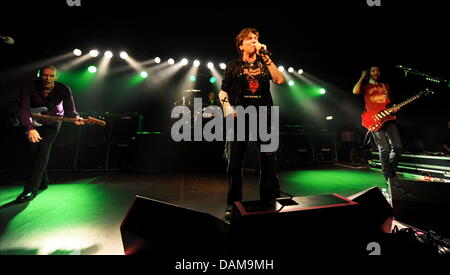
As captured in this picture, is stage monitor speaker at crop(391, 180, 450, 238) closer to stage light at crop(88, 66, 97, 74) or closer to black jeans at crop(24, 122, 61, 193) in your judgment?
black jeans at crop(24, 122, 61, 193)

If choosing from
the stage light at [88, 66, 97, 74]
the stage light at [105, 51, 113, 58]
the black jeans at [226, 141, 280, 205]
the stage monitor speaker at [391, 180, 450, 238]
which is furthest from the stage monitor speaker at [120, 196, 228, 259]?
the stage light at [88, 66, 97, 74]

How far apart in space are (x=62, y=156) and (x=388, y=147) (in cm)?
686

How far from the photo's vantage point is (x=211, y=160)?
4.24m

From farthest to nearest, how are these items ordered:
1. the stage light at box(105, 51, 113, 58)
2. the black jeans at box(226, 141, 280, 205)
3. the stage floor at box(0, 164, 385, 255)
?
1. the stage light at box(105, 51, 113, 58)
2. the black jeans at box(226, 141, 280, 205)
3. the stage floor at box(0, 164, 385, 255)

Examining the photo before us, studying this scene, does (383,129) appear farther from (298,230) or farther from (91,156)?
(91,156)

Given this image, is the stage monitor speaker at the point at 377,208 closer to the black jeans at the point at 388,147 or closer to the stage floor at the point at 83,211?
the stage floor at the point at 83,211

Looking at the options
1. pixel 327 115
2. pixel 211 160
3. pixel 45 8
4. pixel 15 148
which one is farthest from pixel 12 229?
pixel 327 115

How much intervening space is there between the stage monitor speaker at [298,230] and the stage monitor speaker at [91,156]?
5.10 m

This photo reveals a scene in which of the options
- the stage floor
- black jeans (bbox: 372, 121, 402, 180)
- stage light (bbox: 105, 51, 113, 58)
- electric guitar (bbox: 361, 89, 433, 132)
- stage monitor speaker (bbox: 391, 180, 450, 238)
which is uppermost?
stage light (bbox: 105, 51, 113, 58)

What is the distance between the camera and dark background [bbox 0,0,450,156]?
333 cm

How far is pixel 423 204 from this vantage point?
128 cm

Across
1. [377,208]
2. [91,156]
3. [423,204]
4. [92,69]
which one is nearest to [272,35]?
[423,204]

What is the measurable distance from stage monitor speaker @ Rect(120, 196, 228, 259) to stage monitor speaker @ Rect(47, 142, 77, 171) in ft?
16.6

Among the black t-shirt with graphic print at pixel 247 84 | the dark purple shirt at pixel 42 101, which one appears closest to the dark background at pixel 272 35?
the dark purple shirt at pixel 42 101
